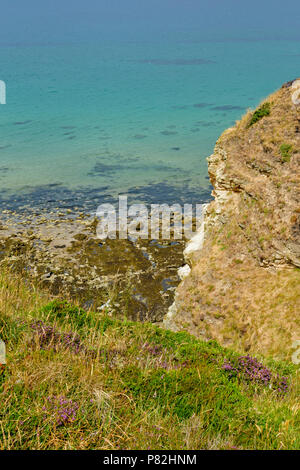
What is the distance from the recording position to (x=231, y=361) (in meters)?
7.15

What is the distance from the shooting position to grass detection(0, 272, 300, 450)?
4438 mm

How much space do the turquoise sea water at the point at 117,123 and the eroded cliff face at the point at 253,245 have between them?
18709mm

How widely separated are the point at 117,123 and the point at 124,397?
221ft

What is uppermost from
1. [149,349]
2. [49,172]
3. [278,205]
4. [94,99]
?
[94,99]

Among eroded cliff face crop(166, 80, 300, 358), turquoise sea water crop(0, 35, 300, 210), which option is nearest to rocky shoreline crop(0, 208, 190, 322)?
eroded cliff face crop(166, 80, 300, 358)

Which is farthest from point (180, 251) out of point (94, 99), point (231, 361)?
point (94, 99)

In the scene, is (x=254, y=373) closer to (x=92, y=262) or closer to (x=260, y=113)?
(x=260, y=113)

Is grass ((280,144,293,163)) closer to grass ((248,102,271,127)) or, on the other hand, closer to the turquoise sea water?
grass ((248,102,271,127))

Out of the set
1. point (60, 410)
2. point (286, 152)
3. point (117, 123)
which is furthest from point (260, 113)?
point (117, 123)

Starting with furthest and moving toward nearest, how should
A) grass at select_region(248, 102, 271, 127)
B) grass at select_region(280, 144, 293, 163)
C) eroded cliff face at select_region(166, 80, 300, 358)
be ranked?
grass at select_region(248, 102, 271, 127) < grass at select_region(280, 144, 293, 163) < eroded cliff face at select_region(166, 80, 300, 358)

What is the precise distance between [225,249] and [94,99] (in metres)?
87.9

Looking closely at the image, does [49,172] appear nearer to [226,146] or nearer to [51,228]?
[51,228]

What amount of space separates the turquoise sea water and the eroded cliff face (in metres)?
18.7

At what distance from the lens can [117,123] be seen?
227 ft
